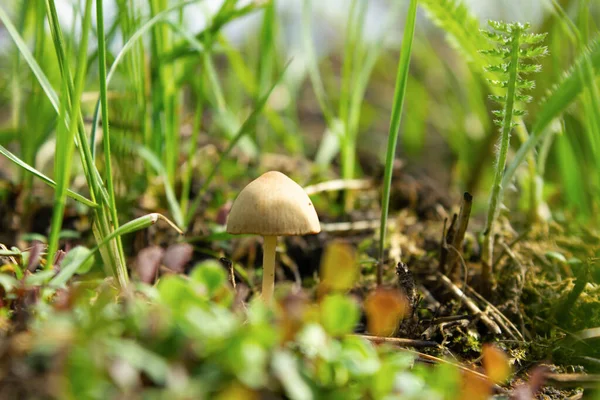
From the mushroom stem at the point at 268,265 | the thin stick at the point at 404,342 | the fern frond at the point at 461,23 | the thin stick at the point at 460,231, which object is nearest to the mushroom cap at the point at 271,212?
the mushroom stem at the point at 268,265

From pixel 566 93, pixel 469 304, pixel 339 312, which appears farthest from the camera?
pixel 469 304

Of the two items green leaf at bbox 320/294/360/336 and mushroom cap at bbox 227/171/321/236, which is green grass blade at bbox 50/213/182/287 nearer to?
mushroom cap at bbox 227/171/321/236

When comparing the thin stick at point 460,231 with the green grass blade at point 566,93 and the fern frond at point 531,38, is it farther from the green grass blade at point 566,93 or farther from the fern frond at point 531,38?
the fern frond at point 531,38

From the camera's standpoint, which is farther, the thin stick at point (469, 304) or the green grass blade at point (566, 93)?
the thin stick at point (469, 304)

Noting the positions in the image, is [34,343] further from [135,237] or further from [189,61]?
[189,61]

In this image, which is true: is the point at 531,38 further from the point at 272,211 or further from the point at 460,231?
the point at 272,211

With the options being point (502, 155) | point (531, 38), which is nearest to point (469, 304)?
point (502, 155)
